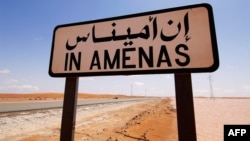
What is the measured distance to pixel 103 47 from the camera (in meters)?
1.82

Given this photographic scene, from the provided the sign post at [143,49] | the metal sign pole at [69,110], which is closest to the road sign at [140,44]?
the sign post at [143,49]

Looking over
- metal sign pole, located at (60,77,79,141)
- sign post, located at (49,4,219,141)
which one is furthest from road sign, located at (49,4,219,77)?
metal sign pole, located at (60,77,79,141)

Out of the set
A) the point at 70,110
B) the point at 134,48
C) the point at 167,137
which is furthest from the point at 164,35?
the point at 167,137

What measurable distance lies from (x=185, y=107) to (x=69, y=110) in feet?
3.69

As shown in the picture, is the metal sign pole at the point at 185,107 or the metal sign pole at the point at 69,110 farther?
the metal sign pole at the point at 69,110

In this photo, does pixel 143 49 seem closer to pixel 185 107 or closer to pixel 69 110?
pixel 185 107

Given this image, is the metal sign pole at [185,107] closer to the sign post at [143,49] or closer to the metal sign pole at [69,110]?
the sign post at [143,49]

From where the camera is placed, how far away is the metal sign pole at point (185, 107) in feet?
4.59

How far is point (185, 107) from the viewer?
1451mm

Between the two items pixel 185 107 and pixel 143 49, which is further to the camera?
pixel 143 49

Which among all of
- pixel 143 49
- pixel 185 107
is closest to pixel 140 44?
pixel 143 49

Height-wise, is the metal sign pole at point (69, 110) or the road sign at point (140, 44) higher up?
the road sign at point (140, 44)

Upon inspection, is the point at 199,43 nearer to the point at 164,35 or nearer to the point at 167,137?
the point at 164,35

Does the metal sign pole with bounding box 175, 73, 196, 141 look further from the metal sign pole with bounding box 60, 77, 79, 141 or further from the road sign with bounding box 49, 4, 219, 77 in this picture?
the metal sign pole with bounding box 60, 77, 79, 141
